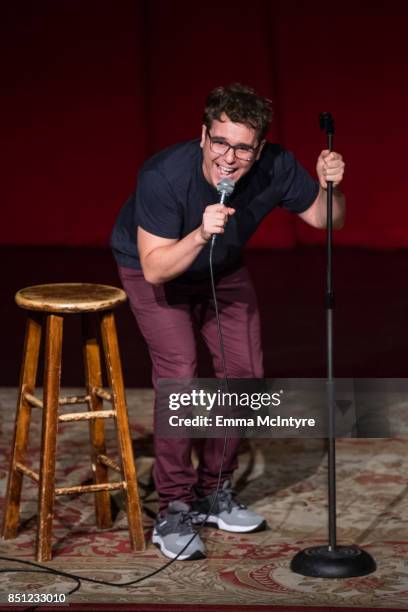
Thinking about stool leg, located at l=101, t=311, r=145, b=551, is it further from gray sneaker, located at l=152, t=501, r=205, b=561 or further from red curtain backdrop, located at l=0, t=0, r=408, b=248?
red curtain backdrop, located at l=0, t=0, r=408, b=248

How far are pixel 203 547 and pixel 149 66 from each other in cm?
395

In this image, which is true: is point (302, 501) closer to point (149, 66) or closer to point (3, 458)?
point (3, 458)

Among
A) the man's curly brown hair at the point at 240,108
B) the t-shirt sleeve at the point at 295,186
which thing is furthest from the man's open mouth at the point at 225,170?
the t-shirt sleeve at the point at 295,186

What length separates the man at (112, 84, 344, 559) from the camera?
3.36m

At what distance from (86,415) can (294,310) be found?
9.08 ft

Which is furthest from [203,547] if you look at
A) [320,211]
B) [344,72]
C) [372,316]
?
[344,72]

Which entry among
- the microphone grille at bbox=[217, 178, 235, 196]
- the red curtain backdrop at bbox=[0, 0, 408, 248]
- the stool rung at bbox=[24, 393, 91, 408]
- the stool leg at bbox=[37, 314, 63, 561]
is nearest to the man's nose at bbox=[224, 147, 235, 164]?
the microphone grille at bbox=[217, 178, 235, 196]

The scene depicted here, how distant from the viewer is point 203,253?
3.64 meters

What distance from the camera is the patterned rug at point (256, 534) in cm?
336

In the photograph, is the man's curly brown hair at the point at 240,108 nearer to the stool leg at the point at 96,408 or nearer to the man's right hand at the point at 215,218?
the man's right hand at the point at 215,218

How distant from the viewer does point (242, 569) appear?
11.6ft

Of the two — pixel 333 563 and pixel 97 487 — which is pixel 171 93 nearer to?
pixel 97 487

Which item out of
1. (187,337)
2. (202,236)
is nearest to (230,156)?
(202,236)

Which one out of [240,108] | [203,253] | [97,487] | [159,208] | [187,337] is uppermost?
[240,108]
